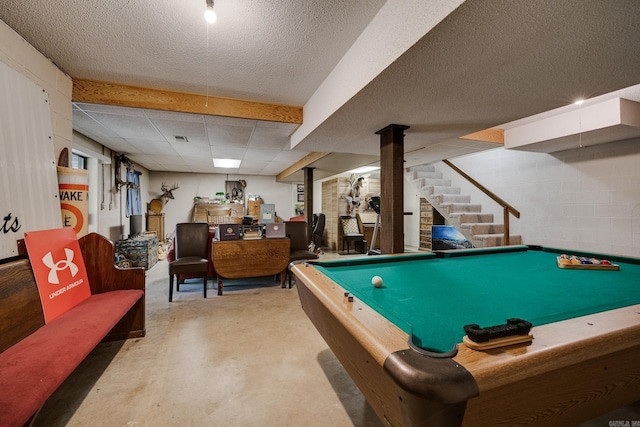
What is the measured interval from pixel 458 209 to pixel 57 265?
5908mm

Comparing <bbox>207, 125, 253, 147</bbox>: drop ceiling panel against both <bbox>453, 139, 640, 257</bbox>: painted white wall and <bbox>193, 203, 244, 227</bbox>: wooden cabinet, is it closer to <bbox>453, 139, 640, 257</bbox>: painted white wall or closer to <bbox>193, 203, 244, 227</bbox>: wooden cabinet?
<bbox>193, 203, 244, 227</bbox>: wooden cabinet

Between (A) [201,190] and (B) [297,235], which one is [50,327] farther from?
(A) [201,190]

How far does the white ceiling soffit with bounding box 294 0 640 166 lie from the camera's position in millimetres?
1309

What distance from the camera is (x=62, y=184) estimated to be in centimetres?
238

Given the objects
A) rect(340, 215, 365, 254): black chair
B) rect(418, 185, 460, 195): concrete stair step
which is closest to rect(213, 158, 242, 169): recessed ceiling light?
rect(340, 215, 365, 254): black chair

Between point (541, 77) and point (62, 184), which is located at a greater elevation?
point (541, 77)

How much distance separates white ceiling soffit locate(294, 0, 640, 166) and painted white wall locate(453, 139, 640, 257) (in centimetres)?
255

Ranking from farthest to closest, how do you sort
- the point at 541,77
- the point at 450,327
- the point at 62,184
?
the point at 62,184 → the point at 541,77 → the point at 450,327

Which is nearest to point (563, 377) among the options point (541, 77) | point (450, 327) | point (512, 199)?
point (450, 327)

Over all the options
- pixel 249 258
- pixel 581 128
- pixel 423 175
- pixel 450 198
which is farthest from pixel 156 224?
pixel 581 128

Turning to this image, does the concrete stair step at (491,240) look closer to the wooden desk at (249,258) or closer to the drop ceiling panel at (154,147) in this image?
the wooden desk at (249,258)

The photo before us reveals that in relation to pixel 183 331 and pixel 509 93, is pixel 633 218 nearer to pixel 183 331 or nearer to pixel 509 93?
pixel 509 93

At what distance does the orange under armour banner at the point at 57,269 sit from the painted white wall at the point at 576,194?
6294 mm

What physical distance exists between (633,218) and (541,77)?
134 inches
